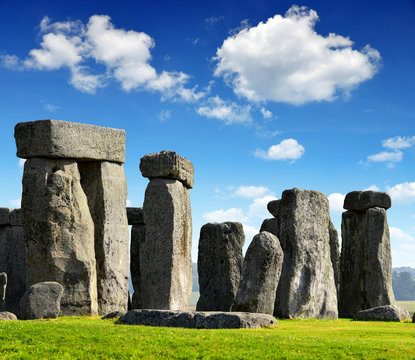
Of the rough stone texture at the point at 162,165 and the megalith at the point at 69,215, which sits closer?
the megalith at the point at 69,215

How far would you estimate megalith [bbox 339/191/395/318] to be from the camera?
22.9 m

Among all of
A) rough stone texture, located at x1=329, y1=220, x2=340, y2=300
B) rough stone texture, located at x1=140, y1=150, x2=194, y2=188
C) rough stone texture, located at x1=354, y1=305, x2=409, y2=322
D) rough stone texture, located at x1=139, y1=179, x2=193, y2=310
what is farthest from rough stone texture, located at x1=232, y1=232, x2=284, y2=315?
rough stone texture, located at x1=329, y1=220, x2=340, y2=300

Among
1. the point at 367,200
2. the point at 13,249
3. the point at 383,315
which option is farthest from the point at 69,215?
the point at 367,200

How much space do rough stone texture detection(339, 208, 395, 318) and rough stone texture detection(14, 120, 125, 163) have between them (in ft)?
36.8

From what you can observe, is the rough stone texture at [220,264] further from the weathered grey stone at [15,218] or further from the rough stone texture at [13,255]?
the weathered grey stone at [15,218]

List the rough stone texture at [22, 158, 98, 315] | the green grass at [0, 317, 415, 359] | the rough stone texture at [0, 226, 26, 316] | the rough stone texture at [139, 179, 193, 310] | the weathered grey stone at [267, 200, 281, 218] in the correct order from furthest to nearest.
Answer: the rough stone texture at [0, 226, 26, 316]
the weathered grey stone at [267, 200, 281, 218]
the rough stone texture at [139, 179, 193, 310]
the rough stone texture at [22, 158, 98, 315]
the green grass at [0, 317, 415, 359]

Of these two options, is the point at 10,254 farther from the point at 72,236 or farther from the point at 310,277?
the point at 310,277

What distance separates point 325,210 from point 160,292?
6.19 meters

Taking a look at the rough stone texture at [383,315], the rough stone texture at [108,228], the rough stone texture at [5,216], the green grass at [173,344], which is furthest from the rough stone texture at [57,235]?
the rough stone texture at [5,216]

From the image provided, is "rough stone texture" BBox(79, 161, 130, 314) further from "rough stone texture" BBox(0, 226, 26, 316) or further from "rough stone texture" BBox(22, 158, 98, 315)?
"rough stone texture" BBox(0, 226, 26, 316)

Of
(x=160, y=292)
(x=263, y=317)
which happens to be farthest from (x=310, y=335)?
(x=160, y=292)

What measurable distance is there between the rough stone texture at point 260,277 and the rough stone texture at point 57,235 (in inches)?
163

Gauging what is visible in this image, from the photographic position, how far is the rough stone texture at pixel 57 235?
16172 millimetres

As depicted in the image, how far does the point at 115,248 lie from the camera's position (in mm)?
17297
